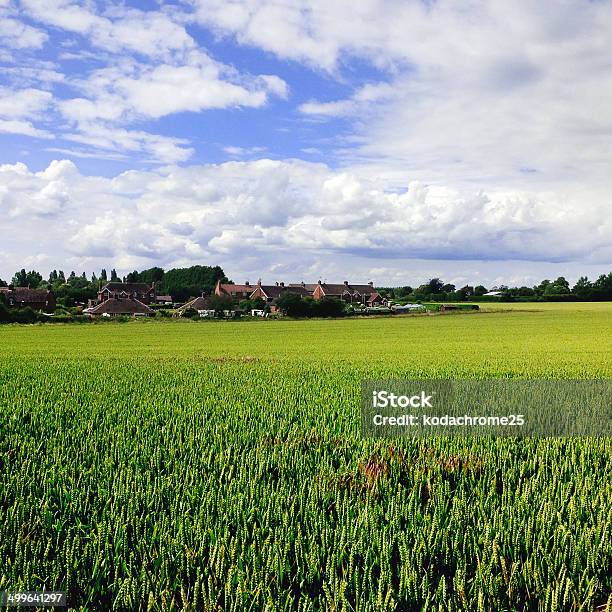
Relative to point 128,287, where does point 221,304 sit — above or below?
below

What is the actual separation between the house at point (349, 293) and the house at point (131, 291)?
39.4 metres

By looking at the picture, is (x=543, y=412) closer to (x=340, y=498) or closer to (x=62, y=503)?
(x=340, y=498)

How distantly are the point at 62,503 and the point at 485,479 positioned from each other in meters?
4.16

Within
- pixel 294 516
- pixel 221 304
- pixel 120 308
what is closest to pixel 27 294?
pixel 120 308


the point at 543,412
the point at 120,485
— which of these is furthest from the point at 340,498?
the point at 543,412

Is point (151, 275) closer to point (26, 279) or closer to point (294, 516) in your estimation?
point (26, 279)

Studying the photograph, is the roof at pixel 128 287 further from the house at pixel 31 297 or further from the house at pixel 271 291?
the house at pixel 271 291

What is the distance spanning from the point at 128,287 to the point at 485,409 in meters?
137

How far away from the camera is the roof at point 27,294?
10881 cm

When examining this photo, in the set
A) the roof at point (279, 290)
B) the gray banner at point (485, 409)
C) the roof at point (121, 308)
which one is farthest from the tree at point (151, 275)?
the gray banner at point (485, 409)

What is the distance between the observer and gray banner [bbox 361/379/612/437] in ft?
29.4

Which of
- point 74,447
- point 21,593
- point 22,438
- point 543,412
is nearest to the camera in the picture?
point 21,593

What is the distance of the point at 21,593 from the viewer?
12.3 feet

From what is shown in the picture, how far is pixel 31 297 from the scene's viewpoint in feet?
362
